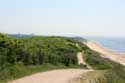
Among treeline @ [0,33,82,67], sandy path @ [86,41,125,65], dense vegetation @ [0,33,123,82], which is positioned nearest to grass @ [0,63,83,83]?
dense vegetation @ [0,33,123,82]

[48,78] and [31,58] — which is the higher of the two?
[31,58]

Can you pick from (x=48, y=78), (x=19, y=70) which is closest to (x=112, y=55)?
(x=19, y=70)

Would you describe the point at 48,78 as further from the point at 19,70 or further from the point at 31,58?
the point at 31,58

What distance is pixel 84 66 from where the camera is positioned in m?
36.2

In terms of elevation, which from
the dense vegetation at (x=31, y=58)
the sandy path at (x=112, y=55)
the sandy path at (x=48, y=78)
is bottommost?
the sandy path at (x=112, y=55)

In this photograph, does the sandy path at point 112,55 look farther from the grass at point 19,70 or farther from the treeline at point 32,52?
the grass at point 19,70

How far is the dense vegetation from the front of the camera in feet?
91.6

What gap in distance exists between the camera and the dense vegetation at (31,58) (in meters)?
27.9

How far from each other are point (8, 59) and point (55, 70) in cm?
435

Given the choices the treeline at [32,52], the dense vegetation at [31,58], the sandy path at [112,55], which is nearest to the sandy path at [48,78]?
the dense vegetation at [31,58]

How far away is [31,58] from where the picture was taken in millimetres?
31719

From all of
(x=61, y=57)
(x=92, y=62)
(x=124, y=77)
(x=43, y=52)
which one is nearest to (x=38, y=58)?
(x=43, y=52)

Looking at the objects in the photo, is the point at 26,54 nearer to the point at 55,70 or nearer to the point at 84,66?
the point at 55,70

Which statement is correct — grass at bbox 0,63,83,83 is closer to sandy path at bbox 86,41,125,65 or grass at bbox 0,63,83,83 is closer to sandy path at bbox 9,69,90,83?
sandy path at bbox 9,69,90,83
